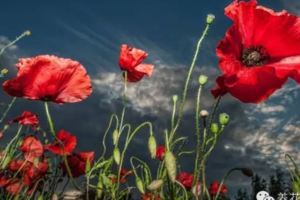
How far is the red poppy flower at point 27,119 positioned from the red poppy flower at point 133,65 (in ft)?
4.25

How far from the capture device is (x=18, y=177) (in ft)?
12.5

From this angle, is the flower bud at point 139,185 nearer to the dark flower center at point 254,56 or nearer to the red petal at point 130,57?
the red petal at point 130,57

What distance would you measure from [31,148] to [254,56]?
93.6 inches

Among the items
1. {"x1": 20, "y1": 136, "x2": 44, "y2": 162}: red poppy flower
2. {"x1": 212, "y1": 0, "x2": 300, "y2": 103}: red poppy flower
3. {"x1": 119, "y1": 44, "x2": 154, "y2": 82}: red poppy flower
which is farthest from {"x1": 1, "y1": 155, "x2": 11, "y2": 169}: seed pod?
{"x1": 212, "y1": 0, "x2": 300, "y2": 103}: red poppy flower

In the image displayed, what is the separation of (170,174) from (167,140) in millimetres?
303

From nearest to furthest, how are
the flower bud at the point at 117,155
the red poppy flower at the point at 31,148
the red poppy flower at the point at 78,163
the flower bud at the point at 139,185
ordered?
the flower bud at the point at 139,185 < the flower bud at the point at 117,155 < the red poppy flower at the point at 78,163 < the red poppy flower at the point at 31,148

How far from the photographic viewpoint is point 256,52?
60.6 inches

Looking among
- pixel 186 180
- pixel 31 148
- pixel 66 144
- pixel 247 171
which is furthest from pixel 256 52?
pixel 186 180

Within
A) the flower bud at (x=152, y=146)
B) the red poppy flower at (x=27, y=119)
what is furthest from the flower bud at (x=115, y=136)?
the red poppy flower at (x=27, y=119)

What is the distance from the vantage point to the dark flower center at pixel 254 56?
1.50 metres

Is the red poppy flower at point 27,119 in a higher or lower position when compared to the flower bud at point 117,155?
higher

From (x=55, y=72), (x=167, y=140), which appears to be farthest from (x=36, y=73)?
(x=167, y=140)

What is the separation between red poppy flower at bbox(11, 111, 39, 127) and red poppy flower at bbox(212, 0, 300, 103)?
2.63 meters

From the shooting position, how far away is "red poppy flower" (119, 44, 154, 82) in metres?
2.86
